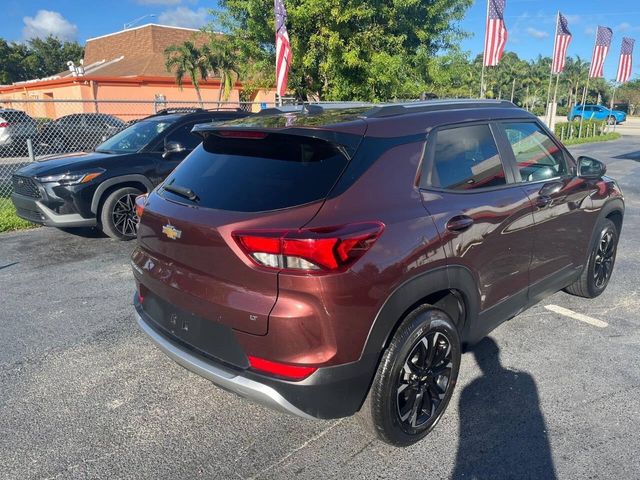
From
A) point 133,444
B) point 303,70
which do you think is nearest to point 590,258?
point 133,444

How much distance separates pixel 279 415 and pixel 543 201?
7.58 ft

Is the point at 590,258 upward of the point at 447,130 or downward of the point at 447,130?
downward

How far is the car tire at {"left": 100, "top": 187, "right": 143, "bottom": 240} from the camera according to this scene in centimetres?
670

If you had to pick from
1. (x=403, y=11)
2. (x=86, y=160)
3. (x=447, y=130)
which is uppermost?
(x=403, y=11)

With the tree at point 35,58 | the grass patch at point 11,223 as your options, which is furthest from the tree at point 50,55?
the grass patch at point 11,223

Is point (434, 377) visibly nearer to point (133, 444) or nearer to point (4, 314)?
point (133, 444)

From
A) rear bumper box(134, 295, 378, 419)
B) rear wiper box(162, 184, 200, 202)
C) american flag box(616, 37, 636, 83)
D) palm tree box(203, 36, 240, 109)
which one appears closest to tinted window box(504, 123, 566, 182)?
rear bumper box(134, 295, 378, 419)

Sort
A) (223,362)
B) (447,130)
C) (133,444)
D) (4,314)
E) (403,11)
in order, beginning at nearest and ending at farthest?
1. (223,362)
2. (133,444)
3. (447,130)
4. (4,314)
5. (403,11)

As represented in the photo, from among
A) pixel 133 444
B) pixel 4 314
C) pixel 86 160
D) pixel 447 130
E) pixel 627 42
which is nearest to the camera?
pixel 133 444

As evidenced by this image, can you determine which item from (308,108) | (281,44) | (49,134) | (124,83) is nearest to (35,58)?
(124,83)

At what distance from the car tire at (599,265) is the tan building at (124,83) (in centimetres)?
2221

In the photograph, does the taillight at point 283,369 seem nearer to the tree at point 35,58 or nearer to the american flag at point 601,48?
the american flag at point 601,48

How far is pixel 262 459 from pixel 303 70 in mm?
12030

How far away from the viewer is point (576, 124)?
28469 mm
